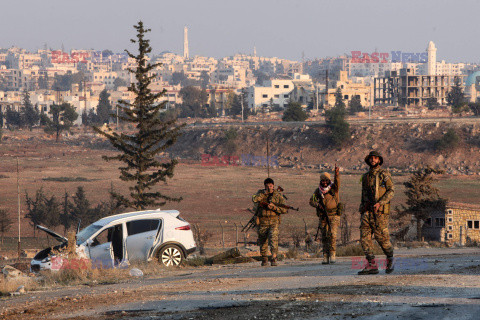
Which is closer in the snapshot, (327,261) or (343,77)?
(327,261)

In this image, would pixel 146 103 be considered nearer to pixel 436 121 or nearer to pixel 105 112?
pixel 436 121

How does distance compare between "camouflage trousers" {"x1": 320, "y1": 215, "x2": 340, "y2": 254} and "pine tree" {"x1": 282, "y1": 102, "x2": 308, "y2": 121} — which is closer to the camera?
"camouflage trousers" {"x1": 320, "y1": 215, "x2": 340, "y2": 254}

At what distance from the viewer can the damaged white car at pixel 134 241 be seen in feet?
53.3

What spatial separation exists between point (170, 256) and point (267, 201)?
3.48 metres

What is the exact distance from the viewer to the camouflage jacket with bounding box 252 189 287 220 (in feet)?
46.3

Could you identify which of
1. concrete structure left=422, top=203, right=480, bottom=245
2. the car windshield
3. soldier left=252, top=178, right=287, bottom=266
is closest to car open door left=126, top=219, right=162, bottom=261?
the car windshield

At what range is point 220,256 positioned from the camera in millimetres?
18078

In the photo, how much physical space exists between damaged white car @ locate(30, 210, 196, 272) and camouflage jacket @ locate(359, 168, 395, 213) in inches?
234

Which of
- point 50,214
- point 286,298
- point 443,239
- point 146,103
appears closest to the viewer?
point 286,298

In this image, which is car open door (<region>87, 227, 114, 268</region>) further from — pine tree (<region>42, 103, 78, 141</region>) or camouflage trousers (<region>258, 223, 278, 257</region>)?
pine tree (<region>42, 103, 78, 141</region>)

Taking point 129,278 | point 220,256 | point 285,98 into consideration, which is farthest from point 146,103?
point 285,98

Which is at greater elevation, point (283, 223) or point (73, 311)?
point (73, 311)

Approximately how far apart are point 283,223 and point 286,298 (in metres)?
34.2

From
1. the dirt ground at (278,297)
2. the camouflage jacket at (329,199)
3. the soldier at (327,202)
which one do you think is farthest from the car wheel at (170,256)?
the camouflage jacket at (329,199)
